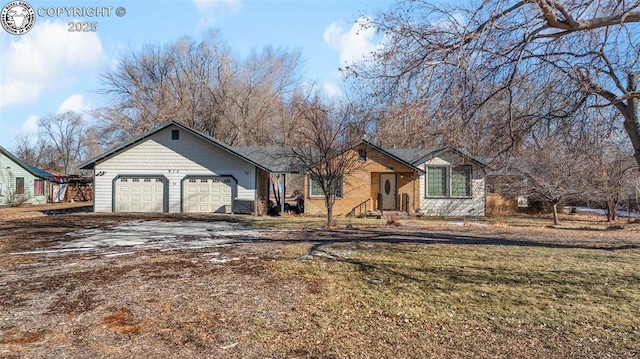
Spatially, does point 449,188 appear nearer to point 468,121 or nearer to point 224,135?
point 468,121

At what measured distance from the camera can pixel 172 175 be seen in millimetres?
20766

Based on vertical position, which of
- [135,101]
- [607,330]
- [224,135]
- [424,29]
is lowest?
[607,330]

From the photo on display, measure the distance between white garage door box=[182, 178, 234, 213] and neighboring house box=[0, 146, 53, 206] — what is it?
15.2 m

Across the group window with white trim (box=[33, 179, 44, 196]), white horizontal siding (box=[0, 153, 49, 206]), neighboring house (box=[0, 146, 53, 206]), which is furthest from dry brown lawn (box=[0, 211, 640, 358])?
window with white trim (box=[33, 179, 44, 196])

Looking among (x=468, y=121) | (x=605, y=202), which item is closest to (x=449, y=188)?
(x=605, y=202)

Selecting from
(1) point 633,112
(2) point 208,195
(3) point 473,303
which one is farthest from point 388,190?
(3) point 473,303

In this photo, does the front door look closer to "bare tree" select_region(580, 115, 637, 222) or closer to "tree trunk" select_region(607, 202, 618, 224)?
"bare tree" select_region(580, 115, 637, 222)

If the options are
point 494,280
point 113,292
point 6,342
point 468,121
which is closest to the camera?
point 6,342

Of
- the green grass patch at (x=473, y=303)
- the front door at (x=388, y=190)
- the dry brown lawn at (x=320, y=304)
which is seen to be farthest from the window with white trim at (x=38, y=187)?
the green grass patch at (x=473, y=303)

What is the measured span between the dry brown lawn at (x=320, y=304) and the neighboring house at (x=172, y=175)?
12.1m

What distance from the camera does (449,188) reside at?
21703mm

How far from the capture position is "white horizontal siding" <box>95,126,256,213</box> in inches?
816

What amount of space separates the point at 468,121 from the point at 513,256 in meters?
3.29

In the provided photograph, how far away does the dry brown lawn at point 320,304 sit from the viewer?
12.1 feet
